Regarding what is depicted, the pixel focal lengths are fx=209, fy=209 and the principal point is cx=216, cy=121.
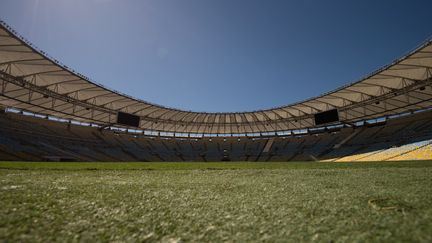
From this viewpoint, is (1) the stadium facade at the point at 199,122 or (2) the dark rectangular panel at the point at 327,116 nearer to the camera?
(1) the stadium facade at the point at 199,122

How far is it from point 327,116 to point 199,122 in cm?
2356

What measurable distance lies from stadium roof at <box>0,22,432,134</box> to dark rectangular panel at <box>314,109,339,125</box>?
1.18 metres

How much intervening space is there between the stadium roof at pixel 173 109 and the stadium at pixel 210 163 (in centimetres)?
19

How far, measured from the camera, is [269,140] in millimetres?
47219

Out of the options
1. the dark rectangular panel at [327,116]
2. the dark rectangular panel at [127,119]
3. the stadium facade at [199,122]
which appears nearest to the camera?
the stadium facade at [199,122]

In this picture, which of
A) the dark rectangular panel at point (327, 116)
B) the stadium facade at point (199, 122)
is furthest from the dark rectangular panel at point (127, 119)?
the dark rectangular panel at point (327, 116)

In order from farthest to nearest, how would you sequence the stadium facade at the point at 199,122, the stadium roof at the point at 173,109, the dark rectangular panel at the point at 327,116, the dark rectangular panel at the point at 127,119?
the dark rectangular panel at the point at 127,119 < the dark rectangular panel at the point at 327,116 < the stadium facade at the point at 199,122 < the stadium roof at the point at 173,109

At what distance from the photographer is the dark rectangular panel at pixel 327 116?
33.1 meters

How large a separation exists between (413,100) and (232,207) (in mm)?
38290

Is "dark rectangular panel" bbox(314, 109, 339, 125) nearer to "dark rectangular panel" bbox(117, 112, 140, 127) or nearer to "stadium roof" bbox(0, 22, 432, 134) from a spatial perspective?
"stadium roof" bbox(0, 22, 432, 134)

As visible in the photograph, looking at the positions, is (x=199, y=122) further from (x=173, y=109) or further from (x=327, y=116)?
(x=327, y=116)

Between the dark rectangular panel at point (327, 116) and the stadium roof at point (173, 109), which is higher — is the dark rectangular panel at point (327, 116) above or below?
below

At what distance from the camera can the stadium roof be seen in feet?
63.0

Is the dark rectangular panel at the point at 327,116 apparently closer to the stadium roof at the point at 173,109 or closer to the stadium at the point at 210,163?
the stadium at the point at 210,163
